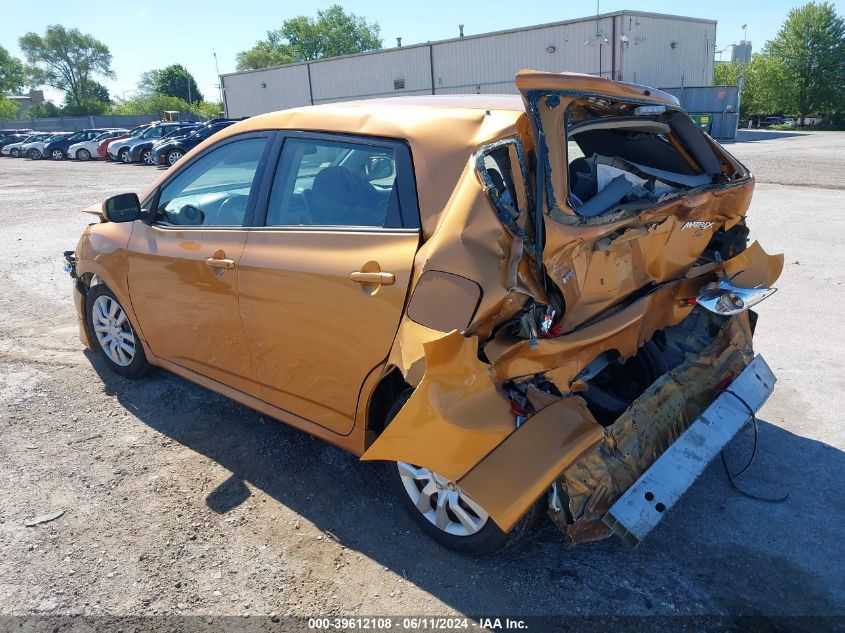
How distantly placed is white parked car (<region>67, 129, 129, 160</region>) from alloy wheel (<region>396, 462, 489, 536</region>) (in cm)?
3536

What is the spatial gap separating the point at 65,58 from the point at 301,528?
339 ft

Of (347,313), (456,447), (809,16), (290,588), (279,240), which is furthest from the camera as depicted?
(809,16)

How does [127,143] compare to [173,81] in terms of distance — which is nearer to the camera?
[127,143]

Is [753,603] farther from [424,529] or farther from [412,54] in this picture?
[412,54]

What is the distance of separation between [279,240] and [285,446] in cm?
130

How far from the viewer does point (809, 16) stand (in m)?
54.7

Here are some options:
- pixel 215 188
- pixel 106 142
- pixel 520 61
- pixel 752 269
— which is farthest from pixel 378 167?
pixel 520 61

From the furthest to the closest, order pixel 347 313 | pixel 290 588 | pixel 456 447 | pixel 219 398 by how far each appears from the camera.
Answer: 1. pixel 219 398
2. pixel 347 313
3. pixel 290 588
4. pixel 456 447

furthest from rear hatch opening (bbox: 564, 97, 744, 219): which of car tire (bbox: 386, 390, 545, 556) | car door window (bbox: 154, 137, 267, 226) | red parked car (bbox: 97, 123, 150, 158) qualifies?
red parked car (bbox: 97, 123, 150, 158)

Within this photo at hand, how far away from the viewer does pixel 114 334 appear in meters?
4.63

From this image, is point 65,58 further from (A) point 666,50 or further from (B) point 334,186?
(B) point 334,186

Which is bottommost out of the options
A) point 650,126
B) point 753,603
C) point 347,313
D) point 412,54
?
point 753,603

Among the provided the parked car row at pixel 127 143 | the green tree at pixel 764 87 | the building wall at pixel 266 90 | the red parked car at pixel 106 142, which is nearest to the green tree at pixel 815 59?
the green tree at pixel 764 87

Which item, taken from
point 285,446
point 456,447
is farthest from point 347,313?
point 285,446
